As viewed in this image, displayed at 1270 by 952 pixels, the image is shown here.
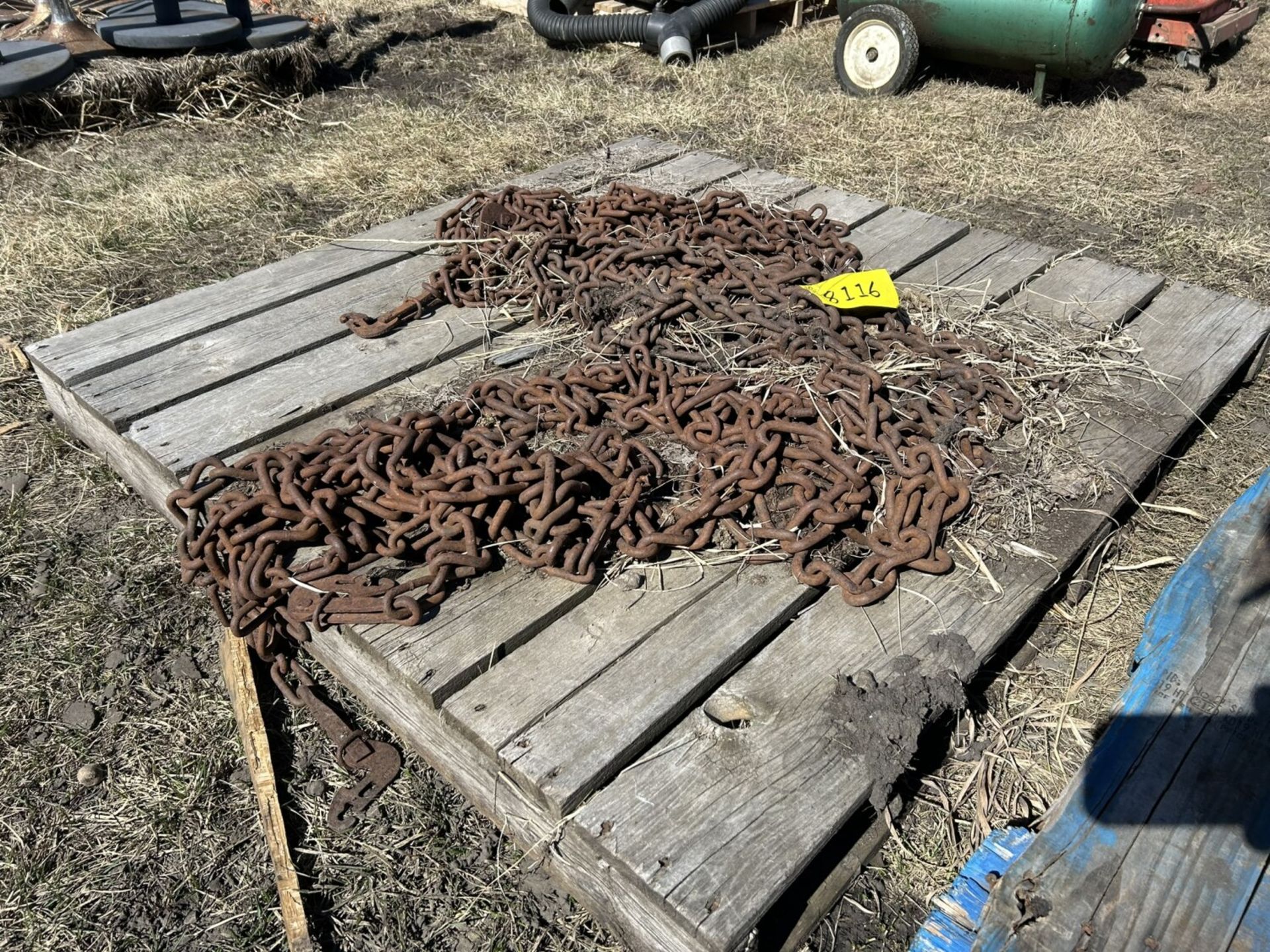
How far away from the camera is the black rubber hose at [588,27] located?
288 inches

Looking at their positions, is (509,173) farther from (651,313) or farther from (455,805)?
(455,805)

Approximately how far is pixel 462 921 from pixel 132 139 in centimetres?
556

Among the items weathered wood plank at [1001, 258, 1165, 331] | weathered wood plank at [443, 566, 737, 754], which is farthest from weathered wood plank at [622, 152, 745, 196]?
weathered wood plank at [443, 566, 737, 754]

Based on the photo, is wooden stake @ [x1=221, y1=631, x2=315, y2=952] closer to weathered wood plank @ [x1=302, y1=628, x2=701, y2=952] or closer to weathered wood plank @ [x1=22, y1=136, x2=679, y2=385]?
weathered wood plank @ [x1=302, y1=628, x2=701, y2=952]

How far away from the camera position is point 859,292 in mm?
3170

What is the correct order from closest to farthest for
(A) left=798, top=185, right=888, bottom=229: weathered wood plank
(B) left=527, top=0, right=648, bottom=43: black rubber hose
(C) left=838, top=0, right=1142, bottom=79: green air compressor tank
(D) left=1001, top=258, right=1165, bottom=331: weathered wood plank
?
(D) left=1001, top=258, right=1165, bottom=331: weathered wood plank
(A) left=798, top=185, right=888, bottom=229: weathered wood plank
(C) left=838, top=0, right=1142, bottom=79: green air compressor tank
(B) left=527, top=0, right=648, bottom=43: black rubber hose

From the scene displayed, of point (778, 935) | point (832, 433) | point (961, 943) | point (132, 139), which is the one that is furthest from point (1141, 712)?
point (132, 139)

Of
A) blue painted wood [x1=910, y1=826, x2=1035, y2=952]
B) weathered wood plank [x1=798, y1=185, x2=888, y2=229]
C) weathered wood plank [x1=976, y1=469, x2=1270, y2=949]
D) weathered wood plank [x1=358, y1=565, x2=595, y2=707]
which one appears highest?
weathered wood plank [x1=798, y1=185, x2=888, y2=229]

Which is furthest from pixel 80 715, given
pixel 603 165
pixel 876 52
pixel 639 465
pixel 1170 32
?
pixel 1170 32

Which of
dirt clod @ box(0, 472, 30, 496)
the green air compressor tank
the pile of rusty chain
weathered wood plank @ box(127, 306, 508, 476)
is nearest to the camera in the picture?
the pile of rusty chain

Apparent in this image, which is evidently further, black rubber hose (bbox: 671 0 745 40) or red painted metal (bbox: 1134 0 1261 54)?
black rubber hose (bbox: 671 0 745 40)

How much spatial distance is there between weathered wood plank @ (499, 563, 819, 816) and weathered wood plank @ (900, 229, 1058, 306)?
1.75 meters

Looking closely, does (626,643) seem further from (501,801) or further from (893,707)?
(893,707)

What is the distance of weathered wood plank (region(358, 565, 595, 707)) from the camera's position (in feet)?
6.83
